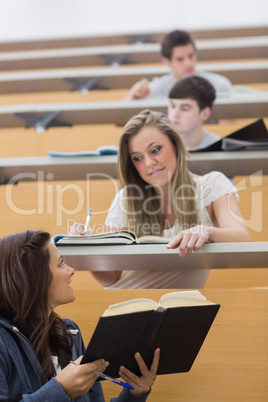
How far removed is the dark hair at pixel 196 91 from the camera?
2.92m

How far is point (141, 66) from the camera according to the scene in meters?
4.21

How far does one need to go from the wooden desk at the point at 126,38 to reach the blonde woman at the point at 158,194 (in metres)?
2.55

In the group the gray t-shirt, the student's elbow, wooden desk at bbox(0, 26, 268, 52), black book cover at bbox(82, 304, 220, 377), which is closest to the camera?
black book cover at bbox(82, 304, 220, 377)

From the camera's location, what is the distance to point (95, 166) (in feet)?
8.10

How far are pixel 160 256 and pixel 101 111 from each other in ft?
4.79

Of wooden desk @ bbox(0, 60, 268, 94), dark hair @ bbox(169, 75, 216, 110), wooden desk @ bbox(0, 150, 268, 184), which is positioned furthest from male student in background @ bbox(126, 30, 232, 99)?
wooden desk @ bbox(0, 150, 268, 184)

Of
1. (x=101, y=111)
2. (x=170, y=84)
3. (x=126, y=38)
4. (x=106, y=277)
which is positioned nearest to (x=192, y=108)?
(x=101, y=111)

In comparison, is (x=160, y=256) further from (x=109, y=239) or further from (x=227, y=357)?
(x=227, y=357)

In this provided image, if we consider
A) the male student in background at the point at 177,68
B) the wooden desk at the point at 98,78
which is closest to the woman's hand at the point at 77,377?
the male student in background at the point at 177,68

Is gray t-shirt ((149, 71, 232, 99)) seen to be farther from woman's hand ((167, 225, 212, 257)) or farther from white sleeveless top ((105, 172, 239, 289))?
woman's hand ((167, 225, 212, 257))

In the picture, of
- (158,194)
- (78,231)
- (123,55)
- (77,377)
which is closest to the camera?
(77,377)

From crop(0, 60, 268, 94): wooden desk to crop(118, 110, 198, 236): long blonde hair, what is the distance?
1519 mm

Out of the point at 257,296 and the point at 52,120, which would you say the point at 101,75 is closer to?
the point at 52,120

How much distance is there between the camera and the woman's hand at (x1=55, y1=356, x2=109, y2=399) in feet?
4.21
